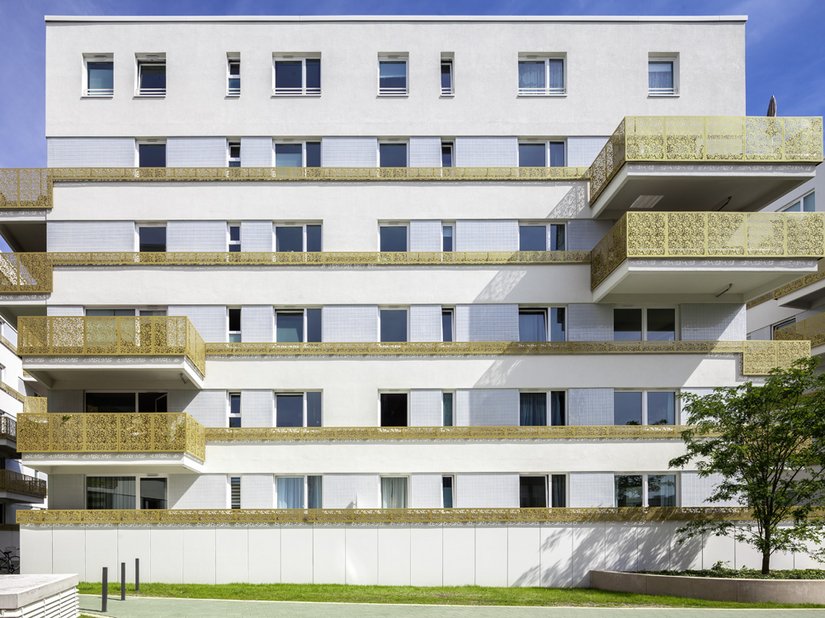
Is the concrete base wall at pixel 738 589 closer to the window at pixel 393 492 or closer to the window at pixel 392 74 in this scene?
the window at pixel 393 492

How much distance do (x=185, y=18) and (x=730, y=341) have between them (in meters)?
20.1

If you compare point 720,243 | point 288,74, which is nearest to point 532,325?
point 720,243

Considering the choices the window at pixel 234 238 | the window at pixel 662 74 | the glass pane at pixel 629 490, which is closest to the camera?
the glass pane at pixel 629 490

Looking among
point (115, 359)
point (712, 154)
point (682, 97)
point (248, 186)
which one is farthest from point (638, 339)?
point (115, 359)

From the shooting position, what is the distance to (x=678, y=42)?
82.1ft

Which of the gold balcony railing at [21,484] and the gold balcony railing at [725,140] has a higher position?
the gold balcony railing at [725,140]

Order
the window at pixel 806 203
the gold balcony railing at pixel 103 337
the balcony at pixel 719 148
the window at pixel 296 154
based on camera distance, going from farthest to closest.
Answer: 1. the window at pixel 806 203
2. the window at pixel 296 154
3. the balcony at pixel 719 148
4. the gold balcony railing at pixel 103 337

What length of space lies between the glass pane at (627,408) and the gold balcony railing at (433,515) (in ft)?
8.68

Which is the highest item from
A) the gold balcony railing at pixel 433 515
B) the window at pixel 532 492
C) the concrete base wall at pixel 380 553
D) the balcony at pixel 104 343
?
the balcony at pixel 104 343

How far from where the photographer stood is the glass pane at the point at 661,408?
2358 centimetres

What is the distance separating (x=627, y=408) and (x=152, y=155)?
17.1m

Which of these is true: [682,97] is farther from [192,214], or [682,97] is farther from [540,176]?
[192,214]

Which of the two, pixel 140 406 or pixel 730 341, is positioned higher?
pixel 730 341

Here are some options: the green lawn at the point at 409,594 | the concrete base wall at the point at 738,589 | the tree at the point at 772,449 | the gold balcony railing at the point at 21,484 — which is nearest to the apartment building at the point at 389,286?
the green lawn at the point at 409,594
